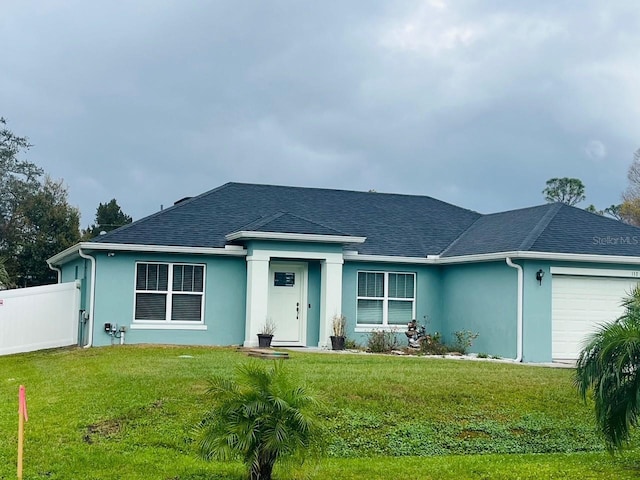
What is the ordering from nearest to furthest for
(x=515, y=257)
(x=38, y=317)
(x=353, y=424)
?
(x=353, y=424)
(x=515, y=257)
(x=38, y=317)

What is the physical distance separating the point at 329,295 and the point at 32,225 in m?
25.1

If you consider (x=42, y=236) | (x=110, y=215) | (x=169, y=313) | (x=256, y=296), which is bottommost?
(x=169, y=313)

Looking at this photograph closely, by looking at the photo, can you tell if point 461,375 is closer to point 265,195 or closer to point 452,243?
point 452,243

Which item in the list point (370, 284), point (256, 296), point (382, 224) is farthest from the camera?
point (382, 224)

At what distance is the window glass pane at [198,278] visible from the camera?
803 inches

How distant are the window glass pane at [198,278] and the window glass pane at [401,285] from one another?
5.29 m

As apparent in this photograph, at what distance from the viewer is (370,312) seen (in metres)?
21.8

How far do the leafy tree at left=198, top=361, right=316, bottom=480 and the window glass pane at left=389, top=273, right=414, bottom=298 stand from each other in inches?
563

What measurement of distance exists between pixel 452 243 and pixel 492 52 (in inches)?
222

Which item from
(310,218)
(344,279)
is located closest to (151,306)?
(344,279)

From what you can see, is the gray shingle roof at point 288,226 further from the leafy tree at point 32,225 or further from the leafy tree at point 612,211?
the leafy tree at point 612,211

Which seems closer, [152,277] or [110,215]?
[152,277]

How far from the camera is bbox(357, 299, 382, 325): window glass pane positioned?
2170 cm

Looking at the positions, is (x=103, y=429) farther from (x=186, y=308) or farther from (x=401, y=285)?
(x=401, y=285)
